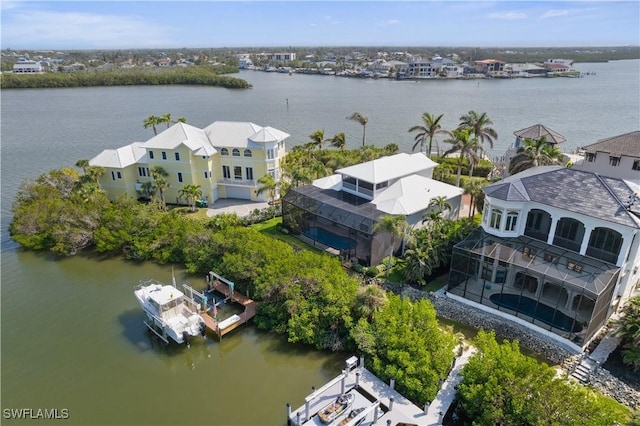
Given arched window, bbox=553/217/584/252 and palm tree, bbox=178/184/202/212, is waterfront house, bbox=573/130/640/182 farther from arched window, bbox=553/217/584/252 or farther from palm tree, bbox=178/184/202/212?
palm tree, bbox=178/184/202/212

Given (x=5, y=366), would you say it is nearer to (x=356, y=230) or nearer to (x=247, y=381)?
(x=247, y=381)

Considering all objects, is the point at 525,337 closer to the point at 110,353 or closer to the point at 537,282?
the point at 537,282

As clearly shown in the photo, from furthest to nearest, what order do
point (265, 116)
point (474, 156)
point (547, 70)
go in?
point (547, 70)
point (265, 116)
point (474, 156)

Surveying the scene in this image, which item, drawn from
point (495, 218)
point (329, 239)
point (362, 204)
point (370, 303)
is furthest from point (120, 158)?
point (495, 218)

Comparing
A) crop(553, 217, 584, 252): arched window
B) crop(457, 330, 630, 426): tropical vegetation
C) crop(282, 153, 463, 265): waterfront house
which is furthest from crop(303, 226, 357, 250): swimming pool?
crop(457, 330, 630, 426): tropical vegetation

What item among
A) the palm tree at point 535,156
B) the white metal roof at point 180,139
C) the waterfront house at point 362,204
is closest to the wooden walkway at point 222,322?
the waterfront house at point 362,204

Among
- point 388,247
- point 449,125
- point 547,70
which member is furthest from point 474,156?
point 547,70
